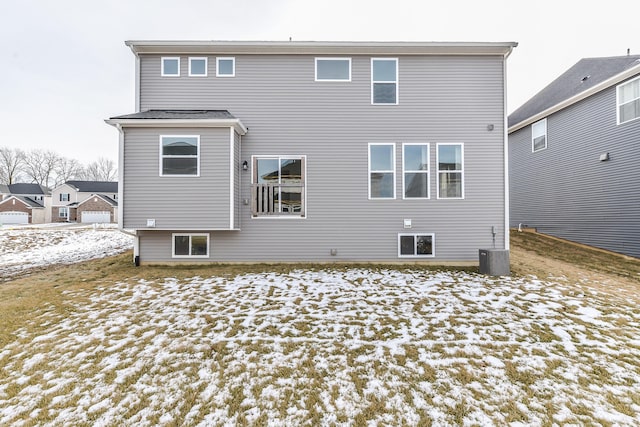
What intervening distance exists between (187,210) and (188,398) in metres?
5.18

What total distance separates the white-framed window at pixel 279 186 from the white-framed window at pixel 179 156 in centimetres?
159

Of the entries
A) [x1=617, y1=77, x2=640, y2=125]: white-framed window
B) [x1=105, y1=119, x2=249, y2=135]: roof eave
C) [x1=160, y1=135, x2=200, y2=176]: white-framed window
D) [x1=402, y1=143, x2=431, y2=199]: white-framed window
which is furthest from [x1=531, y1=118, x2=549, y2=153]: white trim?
[x1=160, y1=135, x2=200, y2=176]: white-framed window

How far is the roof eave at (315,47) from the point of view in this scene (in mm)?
7445

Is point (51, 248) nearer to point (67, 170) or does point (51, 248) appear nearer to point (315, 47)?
point (315, 47)

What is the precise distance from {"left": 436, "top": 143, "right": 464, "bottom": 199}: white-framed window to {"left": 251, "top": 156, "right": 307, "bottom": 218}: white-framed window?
408cm

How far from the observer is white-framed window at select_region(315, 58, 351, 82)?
7.80m

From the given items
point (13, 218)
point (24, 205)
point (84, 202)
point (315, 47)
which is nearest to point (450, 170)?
point (315, 47)

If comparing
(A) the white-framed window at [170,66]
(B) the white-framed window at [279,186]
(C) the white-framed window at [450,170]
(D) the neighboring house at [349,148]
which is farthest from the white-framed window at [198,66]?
(C) the white-framed window at [450,170]

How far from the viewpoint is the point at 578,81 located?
1138 cm

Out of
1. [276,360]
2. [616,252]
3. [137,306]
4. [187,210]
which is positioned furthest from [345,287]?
[616,252]

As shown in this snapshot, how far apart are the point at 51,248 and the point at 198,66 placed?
12.5 metres

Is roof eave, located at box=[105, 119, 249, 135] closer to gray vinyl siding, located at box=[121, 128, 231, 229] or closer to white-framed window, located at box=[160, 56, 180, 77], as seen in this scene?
gray vinyl siding, located at box=[121, 128, 231, 229]

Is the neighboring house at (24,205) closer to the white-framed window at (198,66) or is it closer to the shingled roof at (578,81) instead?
the white-framed window at (198,66)

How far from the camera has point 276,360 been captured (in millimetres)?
3346
